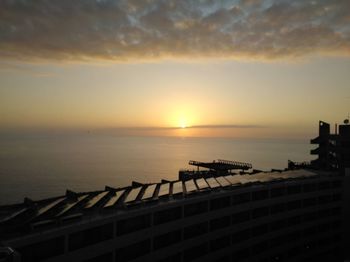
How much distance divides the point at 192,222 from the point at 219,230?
5.30 metres

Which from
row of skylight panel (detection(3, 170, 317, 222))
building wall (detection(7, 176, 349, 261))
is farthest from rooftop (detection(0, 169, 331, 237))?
building wall (detection(7, 176, 349, 261))

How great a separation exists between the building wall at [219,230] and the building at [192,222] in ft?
0.30

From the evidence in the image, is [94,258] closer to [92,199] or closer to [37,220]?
[37,220]

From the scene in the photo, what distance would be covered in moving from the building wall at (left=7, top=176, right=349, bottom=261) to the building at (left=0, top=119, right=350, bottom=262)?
91 mm

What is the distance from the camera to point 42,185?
497 ft

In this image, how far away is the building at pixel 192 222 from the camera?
89.8 feet

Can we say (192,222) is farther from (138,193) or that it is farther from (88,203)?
(88,203)

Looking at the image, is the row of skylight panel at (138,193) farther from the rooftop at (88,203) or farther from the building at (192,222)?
the building at (192,222)

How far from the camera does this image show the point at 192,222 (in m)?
39.0

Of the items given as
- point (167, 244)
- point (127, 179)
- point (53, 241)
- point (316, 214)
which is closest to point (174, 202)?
point (167, 244)

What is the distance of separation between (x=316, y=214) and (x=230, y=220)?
71.2ft

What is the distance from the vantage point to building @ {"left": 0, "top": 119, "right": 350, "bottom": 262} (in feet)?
89.8

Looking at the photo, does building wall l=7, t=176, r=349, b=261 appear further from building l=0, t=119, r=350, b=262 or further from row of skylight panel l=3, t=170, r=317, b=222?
row of skylight panel l=3, t=170, r=317, b=222

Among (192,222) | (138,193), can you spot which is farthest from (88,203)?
(192,222)
